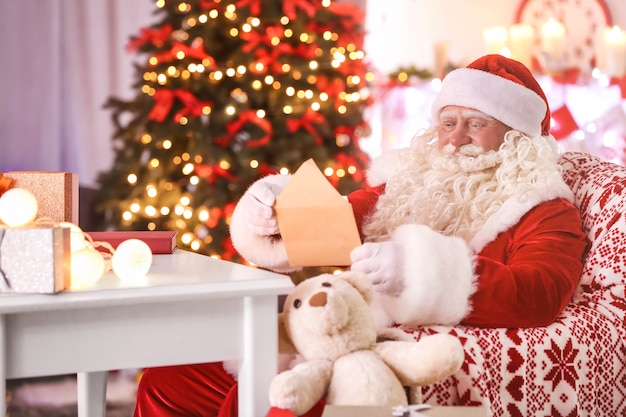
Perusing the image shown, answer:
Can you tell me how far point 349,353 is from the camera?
1.35 m

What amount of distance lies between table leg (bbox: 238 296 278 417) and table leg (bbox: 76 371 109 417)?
581mm

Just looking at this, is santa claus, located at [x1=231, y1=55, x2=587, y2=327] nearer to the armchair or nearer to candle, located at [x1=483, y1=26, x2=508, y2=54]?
the armchair

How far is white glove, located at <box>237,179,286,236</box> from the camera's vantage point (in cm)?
178

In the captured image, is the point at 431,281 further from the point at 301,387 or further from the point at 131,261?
the point at 131,261

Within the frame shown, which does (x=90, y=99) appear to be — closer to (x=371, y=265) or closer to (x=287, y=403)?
(x=371, y=265)

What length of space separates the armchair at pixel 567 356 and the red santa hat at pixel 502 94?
0.88 ft

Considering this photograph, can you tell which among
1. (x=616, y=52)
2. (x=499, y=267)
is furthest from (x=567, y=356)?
(x=616, y=52)

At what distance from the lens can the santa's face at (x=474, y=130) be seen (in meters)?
1.98

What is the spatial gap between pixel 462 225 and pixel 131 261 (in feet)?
3.01

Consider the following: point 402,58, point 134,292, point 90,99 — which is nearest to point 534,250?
point 134,292

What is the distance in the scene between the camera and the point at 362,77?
3.71m

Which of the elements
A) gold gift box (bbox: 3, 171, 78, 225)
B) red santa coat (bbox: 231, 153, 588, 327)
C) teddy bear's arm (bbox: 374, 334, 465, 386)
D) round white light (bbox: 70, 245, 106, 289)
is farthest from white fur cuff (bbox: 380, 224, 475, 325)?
gold gift box (bbox: 3, 171, 78, 225)

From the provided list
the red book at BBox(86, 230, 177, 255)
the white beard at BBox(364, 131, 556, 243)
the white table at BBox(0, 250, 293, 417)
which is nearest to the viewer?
the white table at BBox(0, 250, 293, 417)

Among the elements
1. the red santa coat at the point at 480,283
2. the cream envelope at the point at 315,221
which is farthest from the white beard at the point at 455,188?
the cream envelope at the point at 315,221
